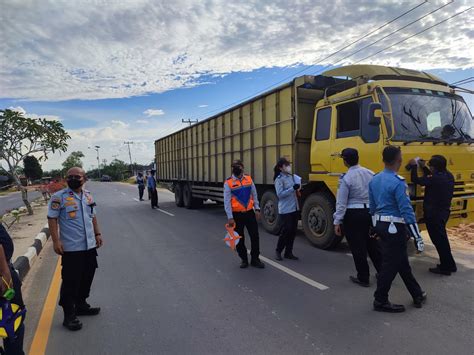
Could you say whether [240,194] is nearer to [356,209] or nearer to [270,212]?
[356,209]

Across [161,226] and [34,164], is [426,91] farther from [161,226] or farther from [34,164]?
[34,164]

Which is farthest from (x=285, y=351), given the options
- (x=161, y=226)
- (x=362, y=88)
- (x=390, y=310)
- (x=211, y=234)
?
(x=161, y=226)

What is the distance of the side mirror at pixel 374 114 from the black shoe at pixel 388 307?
2.68 m

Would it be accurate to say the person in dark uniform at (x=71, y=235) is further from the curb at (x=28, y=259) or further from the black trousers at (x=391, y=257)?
the black trousers at (x=391, y=257)

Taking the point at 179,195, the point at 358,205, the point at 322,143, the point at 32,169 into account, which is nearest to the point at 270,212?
the point at 322,143

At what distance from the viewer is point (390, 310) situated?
13.0ft

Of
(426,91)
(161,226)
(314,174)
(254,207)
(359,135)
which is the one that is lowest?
(161,226)

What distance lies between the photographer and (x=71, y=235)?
3.98m

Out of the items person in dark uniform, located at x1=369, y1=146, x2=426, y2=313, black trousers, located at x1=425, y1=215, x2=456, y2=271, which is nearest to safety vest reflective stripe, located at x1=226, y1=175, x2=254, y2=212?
person in dark uniform, located at x1=369, y1=146, x2=426, y2=313

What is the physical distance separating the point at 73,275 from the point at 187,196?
1116 cm

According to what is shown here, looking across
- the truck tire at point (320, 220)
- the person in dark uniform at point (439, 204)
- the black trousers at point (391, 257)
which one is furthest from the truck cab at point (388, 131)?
the black trousers at point (391, 257)

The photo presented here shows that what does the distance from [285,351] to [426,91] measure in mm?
5028

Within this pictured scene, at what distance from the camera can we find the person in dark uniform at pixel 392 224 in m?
3.86

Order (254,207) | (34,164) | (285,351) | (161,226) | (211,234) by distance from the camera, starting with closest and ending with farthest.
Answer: (285,351) < (254,207) < (211,234) < (161,226) < (34,164)
